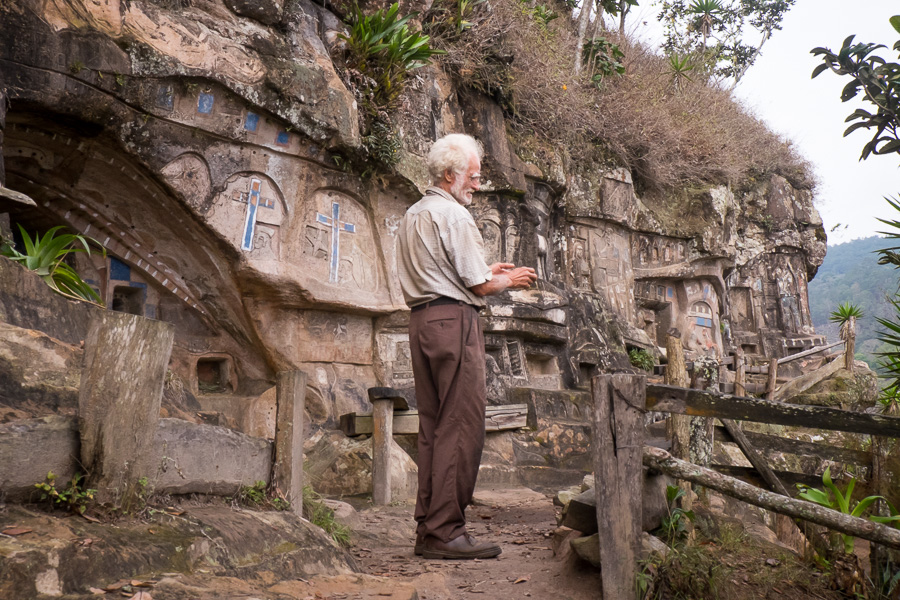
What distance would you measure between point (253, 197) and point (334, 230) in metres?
1.22

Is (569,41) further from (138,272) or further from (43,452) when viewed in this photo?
(43,452)

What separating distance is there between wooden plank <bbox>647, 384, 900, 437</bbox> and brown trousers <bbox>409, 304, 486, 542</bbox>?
1032 millimetres

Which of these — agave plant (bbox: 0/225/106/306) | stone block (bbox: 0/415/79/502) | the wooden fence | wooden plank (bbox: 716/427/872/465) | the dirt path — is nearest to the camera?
stone block (bbox: 0/415/79/502)

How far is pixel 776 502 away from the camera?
3418 millimetres

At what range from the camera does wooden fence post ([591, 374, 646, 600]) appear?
3.54 metres

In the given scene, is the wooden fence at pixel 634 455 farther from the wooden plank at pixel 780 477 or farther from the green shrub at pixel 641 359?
the green shrub at pixel 641 359

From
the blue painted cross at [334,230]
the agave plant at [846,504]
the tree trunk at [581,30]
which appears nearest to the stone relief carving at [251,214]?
the blue painted cross at [334,230]

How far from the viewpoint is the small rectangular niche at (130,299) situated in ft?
28.8

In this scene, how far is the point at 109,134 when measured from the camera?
7703mm

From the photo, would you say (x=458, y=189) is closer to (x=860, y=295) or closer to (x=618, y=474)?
(x=618, y=474)

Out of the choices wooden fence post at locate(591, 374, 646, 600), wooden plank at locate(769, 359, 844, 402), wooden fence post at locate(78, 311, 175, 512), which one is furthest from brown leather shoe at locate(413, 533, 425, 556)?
wooden plank at locate(769, 359, 844, 402)

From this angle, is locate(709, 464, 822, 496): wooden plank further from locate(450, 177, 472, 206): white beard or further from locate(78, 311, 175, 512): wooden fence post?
locate(78, 311, 175, 512): wooden fence post

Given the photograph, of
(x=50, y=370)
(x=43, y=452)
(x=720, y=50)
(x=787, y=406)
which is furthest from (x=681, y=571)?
(x=720, y=50)

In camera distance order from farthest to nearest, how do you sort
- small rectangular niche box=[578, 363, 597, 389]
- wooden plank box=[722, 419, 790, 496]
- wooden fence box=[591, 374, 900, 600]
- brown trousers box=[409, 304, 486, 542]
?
small rectangular niche box=[578, 363, 597, 389]
wooden plank box=[722, 419, 790, 496]
brown trousers box=[409, 304, 486, 542]
wooden fence box=[591, 374, 900, 600]
